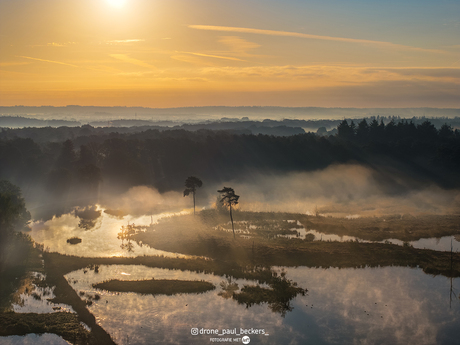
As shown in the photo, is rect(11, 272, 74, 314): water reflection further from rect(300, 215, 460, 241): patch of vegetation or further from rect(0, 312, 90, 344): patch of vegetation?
rect(300, 215, 460, 241): patch of vegetation

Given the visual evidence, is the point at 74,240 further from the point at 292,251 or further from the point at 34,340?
the point at 292,251

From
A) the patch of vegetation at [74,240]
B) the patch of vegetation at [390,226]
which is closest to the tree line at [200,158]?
the patch of vegetation at [74,240]

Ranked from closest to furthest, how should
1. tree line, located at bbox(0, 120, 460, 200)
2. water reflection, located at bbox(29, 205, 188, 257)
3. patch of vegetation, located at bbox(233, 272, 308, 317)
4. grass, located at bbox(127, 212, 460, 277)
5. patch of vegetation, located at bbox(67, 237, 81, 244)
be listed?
patch of vegetation, located at bbox(233, 272, 308, 317) < grass, located at bbox(127, 212, 460, 277) < water reflection, located at bbox(29, 205, 188, 257) < patch of vegetation, located at bbox(67, 237, 81, 244) < tree line, located at bbox(0, 120, 460, 200)

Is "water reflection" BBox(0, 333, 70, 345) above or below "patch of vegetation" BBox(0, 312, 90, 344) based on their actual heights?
below

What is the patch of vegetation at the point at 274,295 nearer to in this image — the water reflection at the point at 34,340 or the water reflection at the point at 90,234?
the water reflection at the point at 90,234

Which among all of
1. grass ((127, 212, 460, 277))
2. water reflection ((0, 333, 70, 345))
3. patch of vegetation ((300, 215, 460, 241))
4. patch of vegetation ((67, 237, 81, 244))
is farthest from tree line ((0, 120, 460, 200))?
water reflection ((0, 333, 70, 345))

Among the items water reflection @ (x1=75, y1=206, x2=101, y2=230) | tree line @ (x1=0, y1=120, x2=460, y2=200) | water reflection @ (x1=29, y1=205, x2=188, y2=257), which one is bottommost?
water reflection @ (x1=29, y1=205, x2=188, y2=257)

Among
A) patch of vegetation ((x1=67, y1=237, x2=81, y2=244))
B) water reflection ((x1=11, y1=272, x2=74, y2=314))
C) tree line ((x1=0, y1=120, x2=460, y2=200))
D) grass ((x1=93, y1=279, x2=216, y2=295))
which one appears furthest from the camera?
tree line ((x1=0, y1=120, x2=460, y2=200))
